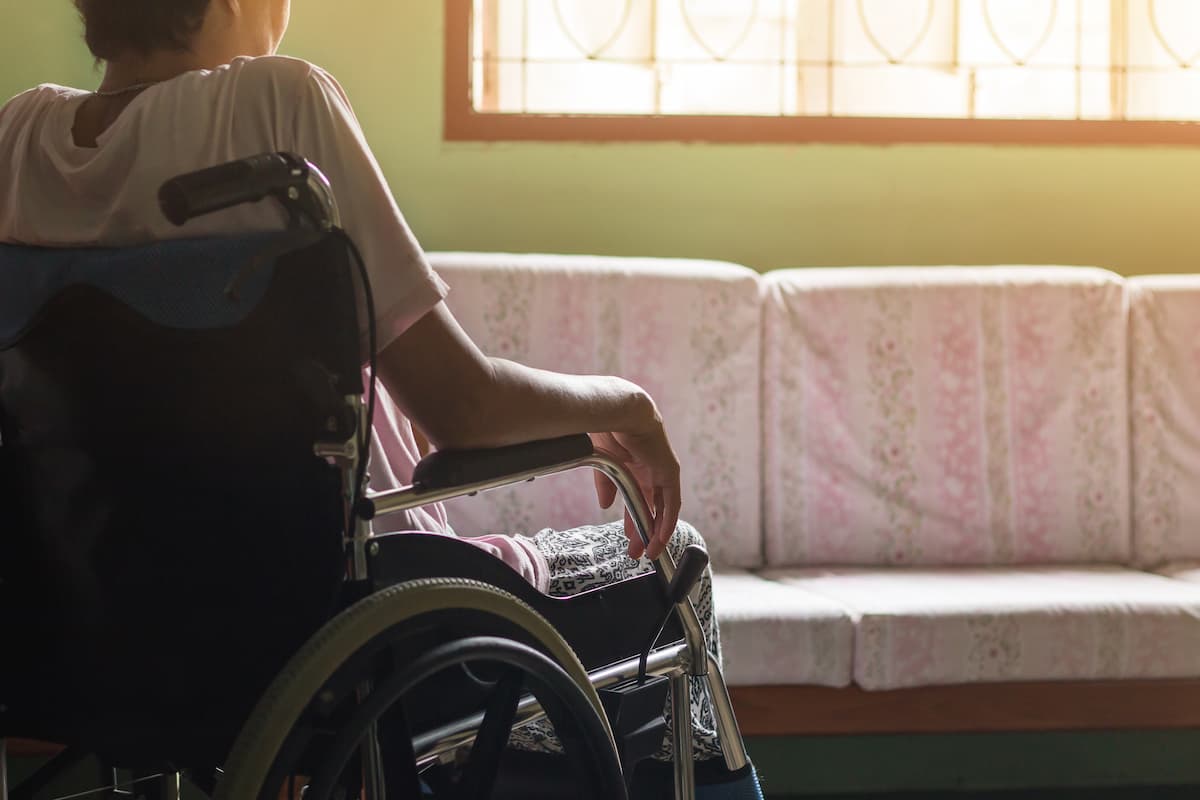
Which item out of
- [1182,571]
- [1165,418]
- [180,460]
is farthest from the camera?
[1165,418]

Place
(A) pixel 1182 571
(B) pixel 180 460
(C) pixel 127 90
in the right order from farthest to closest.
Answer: (A) pixel 1182 571
(C) pixel 127 90
(B) pixel 180 460

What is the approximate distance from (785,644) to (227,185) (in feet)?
4.45

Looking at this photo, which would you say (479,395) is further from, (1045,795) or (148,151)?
(1045,795)

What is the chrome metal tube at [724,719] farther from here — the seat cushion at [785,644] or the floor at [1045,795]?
the floor at [1045,795]

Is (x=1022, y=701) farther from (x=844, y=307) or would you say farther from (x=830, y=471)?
(x=844, y=307)

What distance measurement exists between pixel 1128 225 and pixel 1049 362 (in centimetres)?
55

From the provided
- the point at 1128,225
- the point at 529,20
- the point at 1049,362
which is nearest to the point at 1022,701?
the point at 1049,362

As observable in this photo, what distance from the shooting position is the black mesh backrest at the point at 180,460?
84cm

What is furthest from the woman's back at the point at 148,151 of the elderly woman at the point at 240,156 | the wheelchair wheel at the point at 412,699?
the wheelchair wheel at the point at 412,699

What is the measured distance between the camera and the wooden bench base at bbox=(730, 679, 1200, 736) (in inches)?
75.9

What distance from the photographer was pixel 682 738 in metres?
1.13

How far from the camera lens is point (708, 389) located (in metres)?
2.37

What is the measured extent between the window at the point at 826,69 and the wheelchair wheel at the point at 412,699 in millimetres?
1851

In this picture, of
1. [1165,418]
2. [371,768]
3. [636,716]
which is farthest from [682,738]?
[1165,418]
